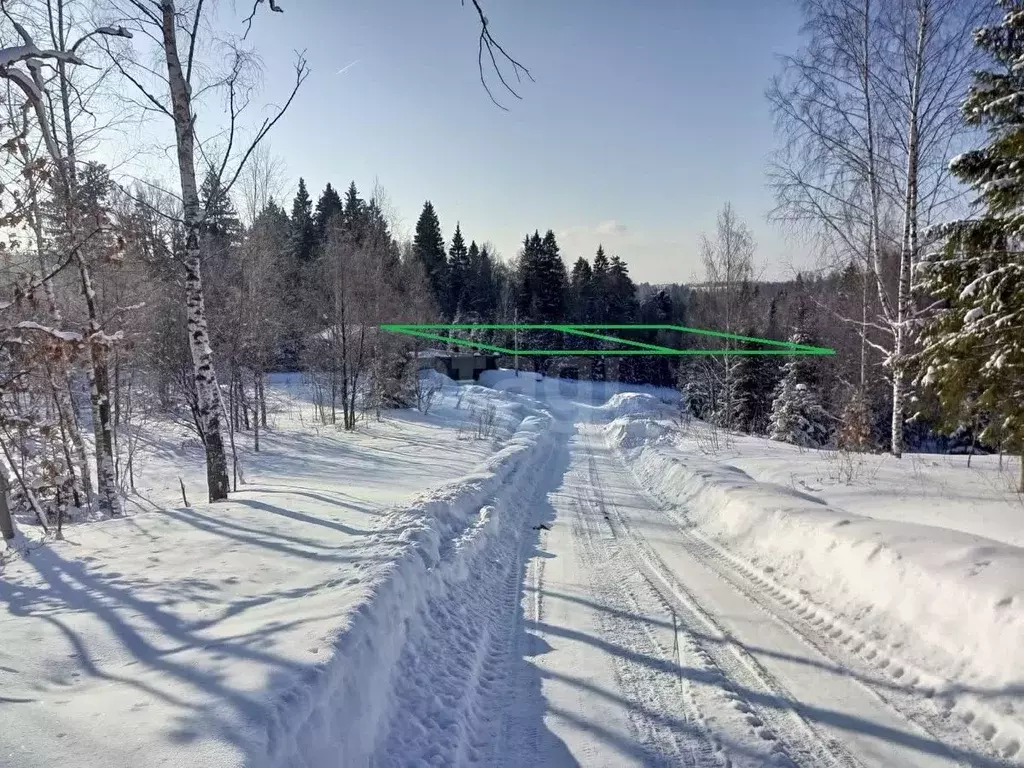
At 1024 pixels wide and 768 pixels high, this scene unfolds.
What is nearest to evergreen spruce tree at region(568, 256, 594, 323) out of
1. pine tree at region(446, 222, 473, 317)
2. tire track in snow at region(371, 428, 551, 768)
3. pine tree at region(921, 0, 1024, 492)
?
pine tree at region(446, 222, 473, 317)

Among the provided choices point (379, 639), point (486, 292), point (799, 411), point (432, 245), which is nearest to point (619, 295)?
point (486, 292)

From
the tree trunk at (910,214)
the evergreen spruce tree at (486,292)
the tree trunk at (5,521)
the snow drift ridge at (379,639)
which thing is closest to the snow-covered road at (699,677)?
the snow drift ridge at (379,639)

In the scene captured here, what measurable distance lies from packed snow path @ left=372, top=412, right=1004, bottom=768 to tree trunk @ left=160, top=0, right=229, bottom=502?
15.2 feet

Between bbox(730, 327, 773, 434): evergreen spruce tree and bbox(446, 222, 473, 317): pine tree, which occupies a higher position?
bbox(446, 222, 473, 317): pine tree

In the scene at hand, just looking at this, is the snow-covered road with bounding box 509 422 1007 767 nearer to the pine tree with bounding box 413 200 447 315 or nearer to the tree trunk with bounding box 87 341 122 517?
the tree trunk with bounding box 87 341 122 517

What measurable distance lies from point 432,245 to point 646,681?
2095 inches

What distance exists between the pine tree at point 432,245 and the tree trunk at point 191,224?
44.0 metres

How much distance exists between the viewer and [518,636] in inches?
189

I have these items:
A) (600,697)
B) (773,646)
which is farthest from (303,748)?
(773,646)

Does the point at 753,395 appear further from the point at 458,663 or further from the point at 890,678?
the point at 458,663

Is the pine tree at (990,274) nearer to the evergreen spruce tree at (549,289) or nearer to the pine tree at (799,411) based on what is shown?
the pine tree at (799,411)

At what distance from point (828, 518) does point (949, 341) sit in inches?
124

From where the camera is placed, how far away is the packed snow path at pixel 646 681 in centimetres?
322

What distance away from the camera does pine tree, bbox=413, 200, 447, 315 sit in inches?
2040
